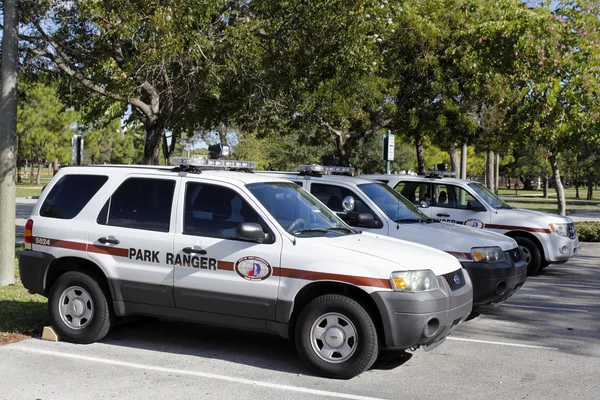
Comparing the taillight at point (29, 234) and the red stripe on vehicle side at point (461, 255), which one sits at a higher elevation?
the taillight at point (29, 234)

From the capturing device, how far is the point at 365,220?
8531 mm

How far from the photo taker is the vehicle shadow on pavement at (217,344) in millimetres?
6605

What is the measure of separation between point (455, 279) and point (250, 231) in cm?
201

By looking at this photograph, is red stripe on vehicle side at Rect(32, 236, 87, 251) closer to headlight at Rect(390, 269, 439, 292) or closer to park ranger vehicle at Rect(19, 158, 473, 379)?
park ranger vehicle at Rect(19, 158, 473, 379)

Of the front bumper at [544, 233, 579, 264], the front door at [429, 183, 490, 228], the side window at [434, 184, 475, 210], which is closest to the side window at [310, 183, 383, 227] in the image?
the front door at [429, 183, 490, 228]

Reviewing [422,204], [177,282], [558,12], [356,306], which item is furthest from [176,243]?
[558,12]

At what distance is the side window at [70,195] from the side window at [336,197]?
3.33 metres

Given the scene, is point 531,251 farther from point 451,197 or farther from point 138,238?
point 138,238

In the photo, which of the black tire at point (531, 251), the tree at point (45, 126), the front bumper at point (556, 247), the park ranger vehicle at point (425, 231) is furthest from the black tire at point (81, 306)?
the tree at point (45, 126)

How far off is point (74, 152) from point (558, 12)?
11797 millimetres

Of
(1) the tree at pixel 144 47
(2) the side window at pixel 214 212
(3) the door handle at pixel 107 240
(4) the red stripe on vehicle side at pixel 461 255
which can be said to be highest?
(1) the tree at pixel 144 47

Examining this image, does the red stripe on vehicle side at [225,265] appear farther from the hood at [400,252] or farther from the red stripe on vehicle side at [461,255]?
the red stripe on vehicle side at [461,255]

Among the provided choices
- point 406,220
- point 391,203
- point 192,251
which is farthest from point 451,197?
point 192,251

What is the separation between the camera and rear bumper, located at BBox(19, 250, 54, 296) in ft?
23.6
